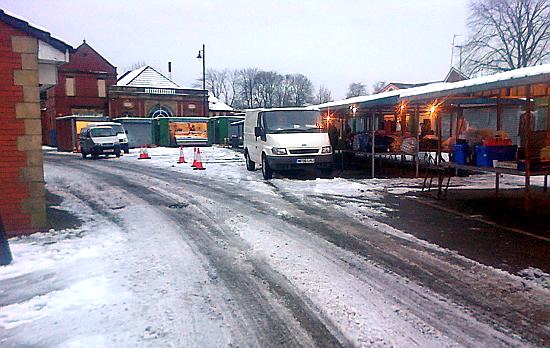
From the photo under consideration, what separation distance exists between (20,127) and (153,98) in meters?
47.0

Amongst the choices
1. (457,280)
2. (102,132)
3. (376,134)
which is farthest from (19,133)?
(102,132)

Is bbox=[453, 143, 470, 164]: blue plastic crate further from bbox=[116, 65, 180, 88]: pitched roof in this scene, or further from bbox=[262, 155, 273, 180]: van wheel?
bbox=[116, 65, 180, 88]: pitched roof

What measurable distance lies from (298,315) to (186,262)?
2122 mm

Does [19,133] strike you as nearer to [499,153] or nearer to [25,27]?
[25,27]

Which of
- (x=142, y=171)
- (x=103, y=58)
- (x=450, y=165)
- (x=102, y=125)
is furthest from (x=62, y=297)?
(x=103, y=58)

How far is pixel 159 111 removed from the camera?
5294 centimetres

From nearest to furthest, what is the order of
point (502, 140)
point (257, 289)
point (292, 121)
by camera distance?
point (257, 289), point (502, 140), point (292, 121)

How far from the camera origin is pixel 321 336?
3980mm

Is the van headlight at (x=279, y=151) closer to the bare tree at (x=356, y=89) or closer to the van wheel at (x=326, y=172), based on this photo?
the van wheel at (x=326, y=172)

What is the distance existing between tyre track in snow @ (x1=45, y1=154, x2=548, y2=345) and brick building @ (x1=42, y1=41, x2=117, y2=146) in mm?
49399

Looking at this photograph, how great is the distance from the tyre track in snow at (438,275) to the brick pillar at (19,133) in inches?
163

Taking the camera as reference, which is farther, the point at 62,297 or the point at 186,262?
the point at 186,262

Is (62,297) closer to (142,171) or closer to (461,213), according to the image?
(461,213)

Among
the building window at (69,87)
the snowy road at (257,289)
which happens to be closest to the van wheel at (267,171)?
the snowy road at (257,289)
